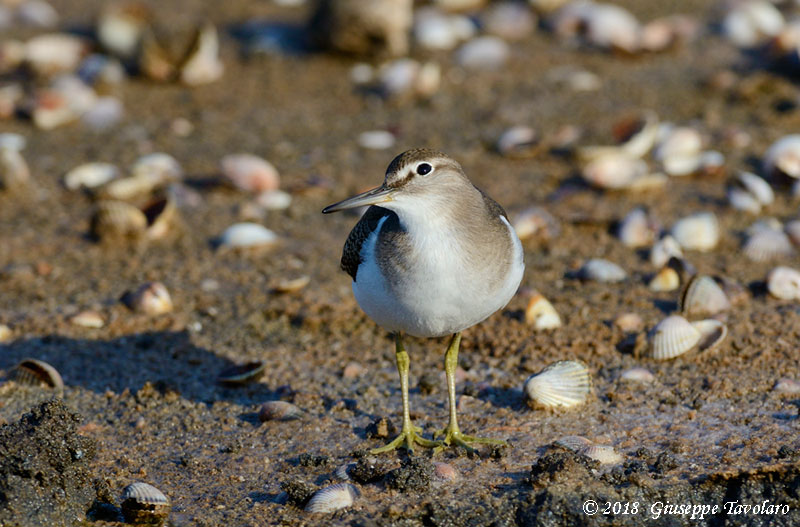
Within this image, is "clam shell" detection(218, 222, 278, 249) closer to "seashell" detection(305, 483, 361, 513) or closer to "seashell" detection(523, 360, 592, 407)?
"seashell" detection(523, 360, 592, 407)

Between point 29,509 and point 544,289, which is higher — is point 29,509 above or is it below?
above

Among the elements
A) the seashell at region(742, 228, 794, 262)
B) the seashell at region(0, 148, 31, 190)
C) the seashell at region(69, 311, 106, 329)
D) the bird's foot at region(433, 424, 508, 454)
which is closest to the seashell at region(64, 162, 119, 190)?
the seashell at region(0, 148, 31, 190)

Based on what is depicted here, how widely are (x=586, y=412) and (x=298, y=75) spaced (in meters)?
6.15

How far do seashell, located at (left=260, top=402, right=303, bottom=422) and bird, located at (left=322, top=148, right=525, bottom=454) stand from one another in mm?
575

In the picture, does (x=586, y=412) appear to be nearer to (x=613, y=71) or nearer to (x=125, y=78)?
(x=613, y=71)

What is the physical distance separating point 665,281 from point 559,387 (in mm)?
1637

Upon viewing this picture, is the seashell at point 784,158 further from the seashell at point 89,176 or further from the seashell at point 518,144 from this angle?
the seashell at point 89,176

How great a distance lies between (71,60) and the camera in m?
10.1

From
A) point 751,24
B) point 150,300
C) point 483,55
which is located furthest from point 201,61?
point 751,24

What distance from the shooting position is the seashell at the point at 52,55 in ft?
32.6

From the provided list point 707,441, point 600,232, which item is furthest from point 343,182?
point 707,441

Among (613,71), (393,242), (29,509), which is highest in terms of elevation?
(393,242)

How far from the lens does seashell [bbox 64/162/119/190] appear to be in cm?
796

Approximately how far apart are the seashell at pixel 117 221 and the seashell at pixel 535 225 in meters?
2.82
